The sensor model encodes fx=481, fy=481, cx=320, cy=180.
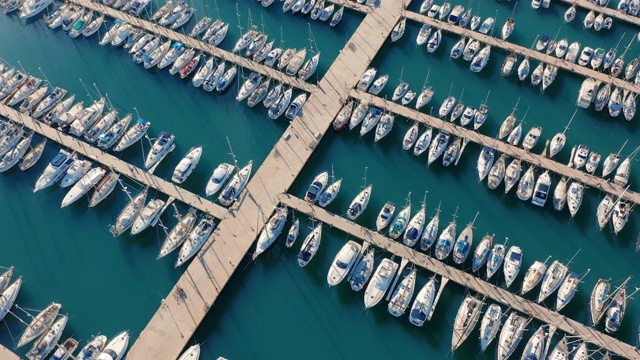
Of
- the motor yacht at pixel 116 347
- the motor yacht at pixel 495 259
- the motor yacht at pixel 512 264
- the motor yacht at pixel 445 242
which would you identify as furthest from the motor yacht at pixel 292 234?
the motor yacht at pixel 512 264

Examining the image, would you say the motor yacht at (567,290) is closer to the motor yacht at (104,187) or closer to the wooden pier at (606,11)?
the wooden pier at (606,11)

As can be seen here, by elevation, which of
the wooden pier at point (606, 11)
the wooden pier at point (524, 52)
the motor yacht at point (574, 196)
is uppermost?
the wooden pier at point (606, 11)

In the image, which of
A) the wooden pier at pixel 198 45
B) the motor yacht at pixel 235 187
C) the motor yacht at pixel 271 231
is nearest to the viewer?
the motor yacht at pixel 271 231

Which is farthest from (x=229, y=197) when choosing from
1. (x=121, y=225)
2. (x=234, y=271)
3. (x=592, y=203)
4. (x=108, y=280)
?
(x=592, y=203)

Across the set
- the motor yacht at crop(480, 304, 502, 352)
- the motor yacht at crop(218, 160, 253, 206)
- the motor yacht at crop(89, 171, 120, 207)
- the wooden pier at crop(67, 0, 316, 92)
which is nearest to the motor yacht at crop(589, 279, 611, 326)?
the motor yacht at crop(480, 304, 502, 352)

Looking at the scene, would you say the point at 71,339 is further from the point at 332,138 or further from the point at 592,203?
the point at 592,203

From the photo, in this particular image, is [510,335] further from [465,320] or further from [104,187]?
[104,187]
